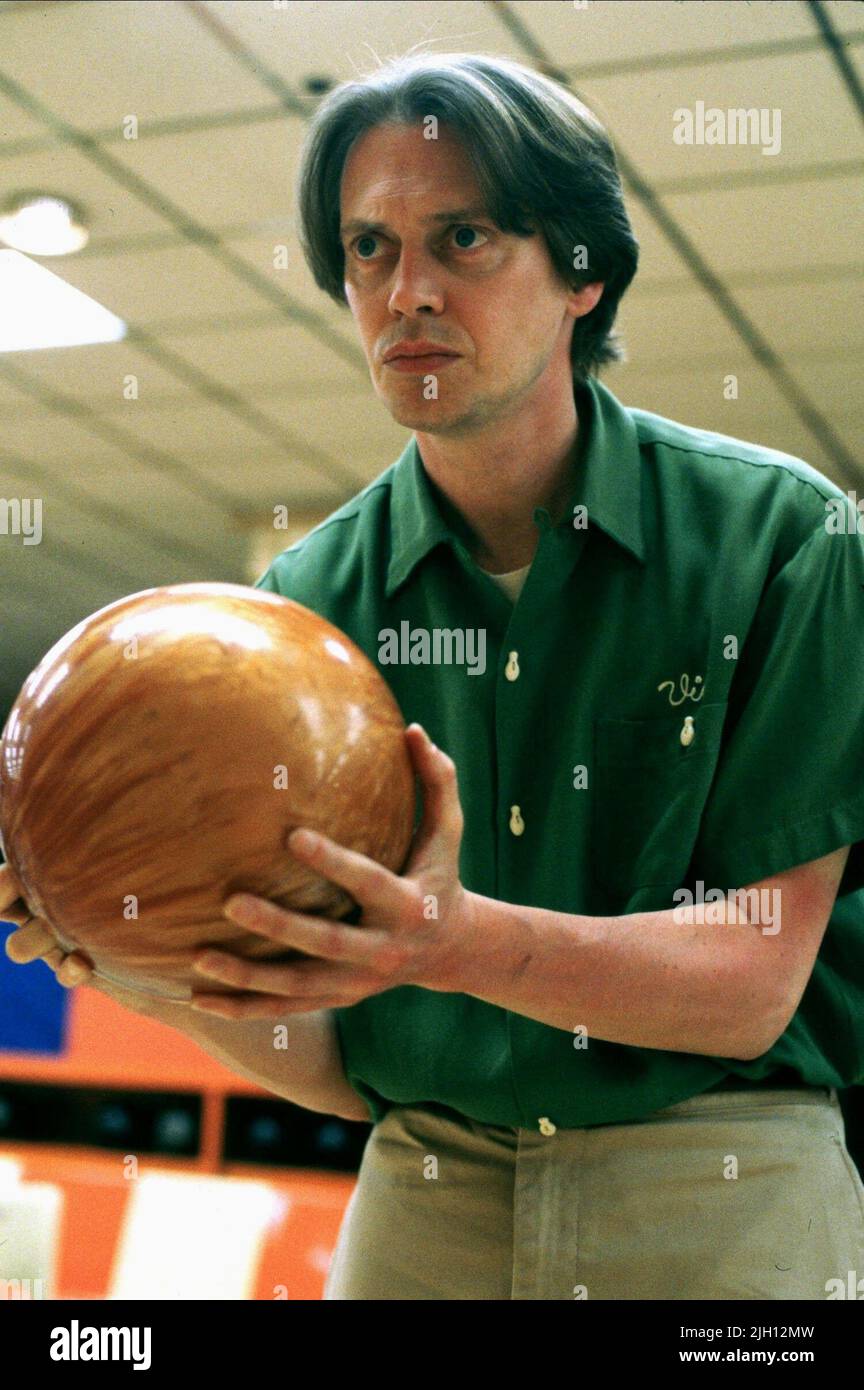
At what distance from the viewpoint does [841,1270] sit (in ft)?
4.87

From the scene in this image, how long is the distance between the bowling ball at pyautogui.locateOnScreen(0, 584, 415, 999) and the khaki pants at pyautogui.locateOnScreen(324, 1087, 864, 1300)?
0.48 meters

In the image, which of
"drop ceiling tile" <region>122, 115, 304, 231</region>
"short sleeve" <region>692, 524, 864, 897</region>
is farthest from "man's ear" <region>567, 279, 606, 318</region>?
"drop ceiling tile" <region>122, 115, 304, 231</region>

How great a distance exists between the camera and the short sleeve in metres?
1.46

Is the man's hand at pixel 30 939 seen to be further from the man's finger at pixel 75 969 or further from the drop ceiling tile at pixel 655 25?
the drop ceiling tile at pixel 655 25

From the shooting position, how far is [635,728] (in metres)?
1.53

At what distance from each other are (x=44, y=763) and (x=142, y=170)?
3892 mm

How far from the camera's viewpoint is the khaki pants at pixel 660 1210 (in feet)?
4.79

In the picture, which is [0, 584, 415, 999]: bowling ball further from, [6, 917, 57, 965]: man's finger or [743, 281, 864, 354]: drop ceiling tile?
[743, 281, 864, 354]: drop ceiling tile

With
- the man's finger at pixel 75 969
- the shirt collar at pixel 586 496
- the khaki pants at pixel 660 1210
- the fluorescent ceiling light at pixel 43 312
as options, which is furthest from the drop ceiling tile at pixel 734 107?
the man's finger at pixel 75 969

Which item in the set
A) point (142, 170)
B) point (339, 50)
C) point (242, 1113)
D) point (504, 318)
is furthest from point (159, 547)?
point (504, 318)

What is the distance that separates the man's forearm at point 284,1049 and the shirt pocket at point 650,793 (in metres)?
0.38

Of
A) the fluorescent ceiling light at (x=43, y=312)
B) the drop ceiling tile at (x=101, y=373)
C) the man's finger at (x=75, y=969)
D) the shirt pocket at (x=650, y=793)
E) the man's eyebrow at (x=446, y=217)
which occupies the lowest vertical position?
the man's finger at (x=75, y=969)

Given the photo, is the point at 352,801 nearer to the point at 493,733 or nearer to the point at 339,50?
the point at 493,733

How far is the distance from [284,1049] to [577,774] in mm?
446
